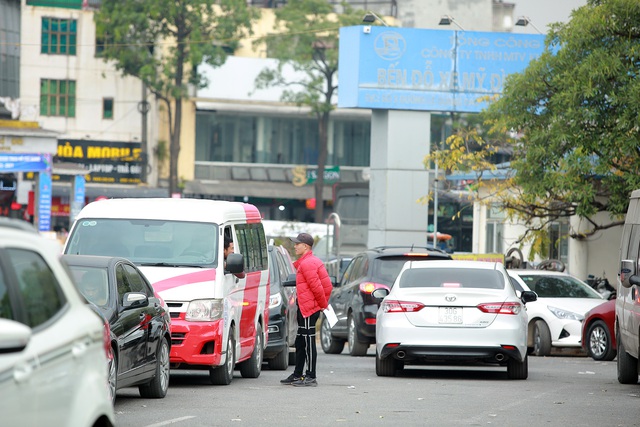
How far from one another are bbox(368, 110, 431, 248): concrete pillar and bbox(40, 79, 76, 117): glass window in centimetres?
3562

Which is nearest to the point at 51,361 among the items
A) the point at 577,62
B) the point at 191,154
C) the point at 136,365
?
the point at 136,365

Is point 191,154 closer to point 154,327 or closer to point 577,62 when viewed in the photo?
point 577,62

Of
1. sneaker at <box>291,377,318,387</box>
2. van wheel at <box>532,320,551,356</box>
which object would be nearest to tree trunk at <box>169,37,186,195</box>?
van wheel at <box>532,320,551,356</box>

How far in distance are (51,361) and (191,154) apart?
6417 cm

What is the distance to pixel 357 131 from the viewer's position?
71625 mm

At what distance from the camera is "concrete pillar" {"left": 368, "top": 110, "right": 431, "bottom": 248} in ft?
108

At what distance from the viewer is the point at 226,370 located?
15406 millimetres

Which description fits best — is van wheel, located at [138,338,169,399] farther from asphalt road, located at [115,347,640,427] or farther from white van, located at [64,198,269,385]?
white van, located at [64,198,269,385]

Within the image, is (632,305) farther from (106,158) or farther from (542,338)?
(106,158)

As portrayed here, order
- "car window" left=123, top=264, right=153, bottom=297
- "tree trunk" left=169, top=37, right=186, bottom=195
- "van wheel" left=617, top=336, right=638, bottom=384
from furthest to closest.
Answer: "tree trunk" left=169, top=37, right=186, bottom=195 → "van wheel" left=617, top=336, right=638, bottom=384 → "car window" left=123, top=264, right=153, bottom=297

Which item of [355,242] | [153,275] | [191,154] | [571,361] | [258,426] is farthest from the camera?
[191,154]

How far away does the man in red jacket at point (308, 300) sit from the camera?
15633mm

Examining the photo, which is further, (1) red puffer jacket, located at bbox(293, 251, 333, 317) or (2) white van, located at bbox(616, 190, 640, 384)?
(1) red puffer jacket, located at bbox(293, 251, 333, 317)

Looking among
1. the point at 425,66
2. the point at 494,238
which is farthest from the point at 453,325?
the point at 494,238
